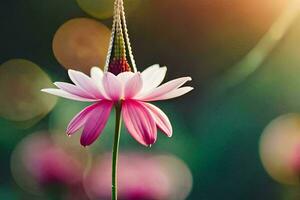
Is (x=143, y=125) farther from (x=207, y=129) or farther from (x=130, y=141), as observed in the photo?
(x=207, y=129)

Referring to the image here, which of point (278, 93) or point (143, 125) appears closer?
point (143, 125)

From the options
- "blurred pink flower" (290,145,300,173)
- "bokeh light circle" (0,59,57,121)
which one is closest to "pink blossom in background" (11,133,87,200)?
"blurred pink flower" (290,145,300,173)

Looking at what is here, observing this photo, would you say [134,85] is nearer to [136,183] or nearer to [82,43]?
[136,183]

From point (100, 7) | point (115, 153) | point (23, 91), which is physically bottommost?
point (23, 91)

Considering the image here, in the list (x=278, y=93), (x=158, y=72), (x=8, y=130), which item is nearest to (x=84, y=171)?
(x=158, y=72)

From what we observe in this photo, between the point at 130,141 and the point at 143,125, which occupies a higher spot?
the point at 143,125

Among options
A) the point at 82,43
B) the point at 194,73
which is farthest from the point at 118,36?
the point at 82,43
